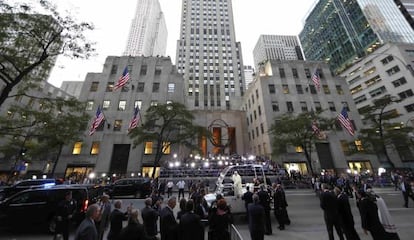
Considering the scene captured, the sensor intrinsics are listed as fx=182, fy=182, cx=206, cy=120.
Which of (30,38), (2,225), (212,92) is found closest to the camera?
(2,225)

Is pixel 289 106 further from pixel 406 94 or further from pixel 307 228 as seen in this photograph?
pixel 406 94

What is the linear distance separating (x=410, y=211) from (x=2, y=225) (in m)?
21.5

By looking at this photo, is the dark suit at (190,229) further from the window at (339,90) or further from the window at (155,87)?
the window at (339,90)

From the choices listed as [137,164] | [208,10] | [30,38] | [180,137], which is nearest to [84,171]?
[137,164]

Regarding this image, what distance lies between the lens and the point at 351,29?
7831cm

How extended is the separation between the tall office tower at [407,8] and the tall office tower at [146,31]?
464 feet

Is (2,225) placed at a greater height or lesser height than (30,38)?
lesser

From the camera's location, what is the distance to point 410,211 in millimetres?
11070

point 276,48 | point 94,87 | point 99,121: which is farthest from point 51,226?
point 276,48

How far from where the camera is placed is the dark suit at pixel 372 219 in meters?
5.45

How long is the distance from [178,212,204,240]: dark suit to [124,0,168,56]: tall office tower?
513ft

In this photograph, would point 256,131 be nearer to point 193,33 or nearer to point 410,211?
point 410,211

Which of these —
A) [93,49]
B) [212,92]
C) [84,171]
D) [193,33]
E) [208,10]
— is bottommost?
[84,171]

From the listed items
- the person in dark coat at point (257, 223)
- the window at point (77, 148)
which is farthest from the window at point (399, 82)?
the window at point (77, 148)
